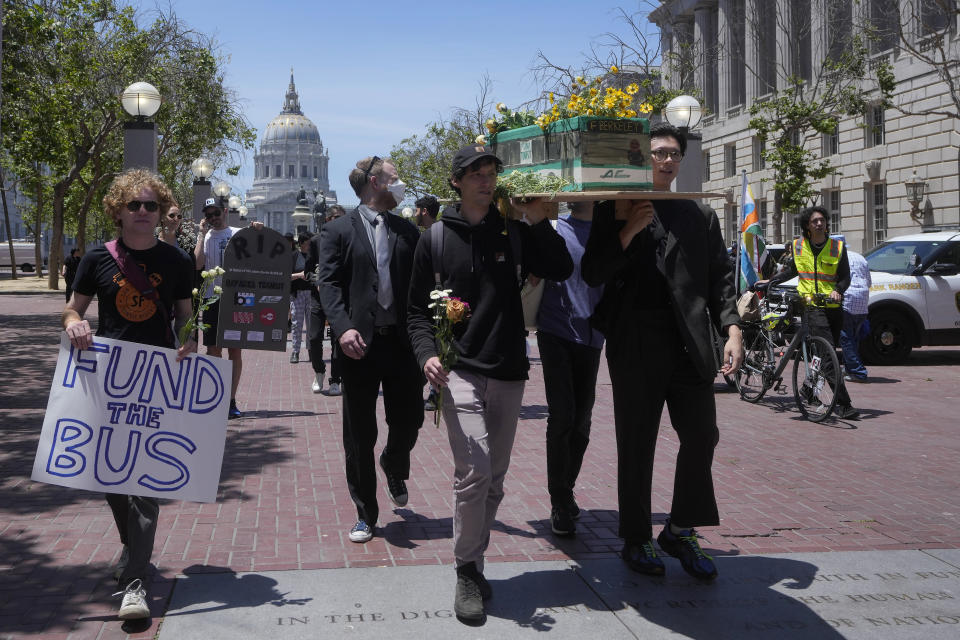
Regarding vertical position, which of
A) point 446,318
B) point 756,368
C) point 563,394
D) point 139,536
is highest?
point 446,318

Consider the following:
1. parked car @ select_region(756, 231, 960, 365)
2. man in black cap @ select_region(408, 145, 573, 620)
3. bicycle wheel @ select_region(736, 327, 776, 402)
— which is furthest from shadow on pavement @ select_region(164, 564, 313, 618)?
parked car @ select_region(756, 231, 960, 365)

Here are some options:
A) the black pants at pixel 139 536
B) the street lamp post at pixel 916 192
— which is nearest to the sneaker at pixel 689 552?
the black pants at pixel 139 536

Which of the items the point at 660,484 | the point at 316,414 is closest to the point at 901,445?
the point at 660,484

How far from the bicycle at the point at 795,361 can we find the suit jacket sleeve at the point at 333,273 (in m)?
4.75

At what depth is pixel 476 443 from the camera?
4.31 meters

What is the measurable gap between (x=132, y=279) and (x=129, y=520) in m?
1.06

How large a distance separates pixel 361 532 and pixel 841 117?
109 ft

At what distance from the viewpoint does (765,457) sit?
7.80 m

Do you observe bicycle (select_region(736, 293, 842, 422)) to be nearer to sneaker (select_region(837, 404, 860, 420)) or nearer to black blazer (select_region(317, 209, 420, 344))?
sneaker (select_region(837, 404, 860, 420))

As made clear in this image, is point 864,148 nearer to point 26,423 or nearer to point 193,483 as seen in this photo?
point 26,423

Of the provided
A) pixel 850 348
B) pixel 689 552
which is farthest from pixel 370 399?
pixel 850 348

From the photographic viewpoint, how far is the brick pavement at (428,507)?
193 inches

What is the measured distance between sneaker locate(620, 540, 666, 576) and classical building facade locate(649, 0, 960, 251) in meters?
17.6

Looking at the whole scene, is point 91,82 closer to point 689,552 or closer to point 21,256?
point 689,552
